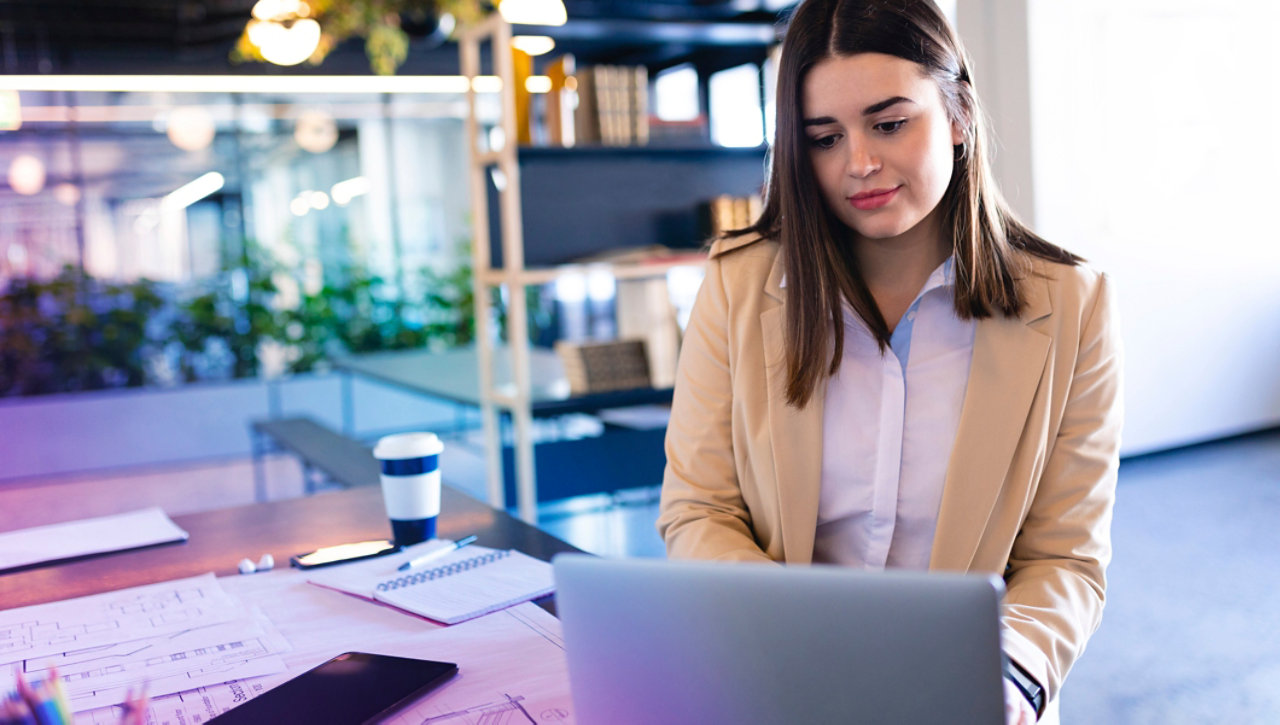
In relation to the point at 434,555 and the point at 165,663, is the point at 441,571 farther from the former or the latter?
the point at 165,663

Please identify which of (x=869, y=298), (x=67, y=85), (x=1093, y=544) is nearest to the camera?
(x=1093, y=544)

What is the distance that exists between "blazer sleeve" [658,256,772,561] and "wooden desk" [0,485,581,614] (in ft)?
0.63

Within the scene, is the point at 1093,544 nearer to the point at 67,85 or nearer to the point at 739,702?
the point at 739,702

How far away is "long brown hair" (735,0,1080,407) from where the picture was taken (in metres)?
1.26

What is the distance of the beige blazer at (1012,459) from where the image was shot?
4.11ft

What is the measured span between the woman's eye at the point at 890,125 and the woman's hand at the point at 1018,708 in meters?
0.64

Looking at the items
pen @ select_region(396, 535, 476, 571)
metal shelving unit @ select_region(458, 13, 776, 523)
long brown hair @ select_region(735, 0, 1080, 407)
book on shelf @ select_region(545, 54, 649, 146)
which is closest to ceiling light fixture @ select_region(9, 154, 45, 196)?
metal shelving unit @ select_region(458, 13, 776, 523)

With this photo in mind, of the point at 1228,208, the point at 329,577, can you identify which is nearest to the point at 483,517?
the point at 329,577

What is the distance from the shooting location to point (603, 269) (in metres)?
4.04

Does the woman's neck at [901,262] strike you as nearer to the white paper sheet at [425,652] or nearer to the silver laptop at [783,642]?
the white paper sheet at [425,652]

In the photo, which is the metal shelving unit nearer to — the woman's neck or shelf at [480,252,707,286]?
shelf at [480,252,707,286]

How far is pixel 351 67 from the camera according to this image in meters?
8.30

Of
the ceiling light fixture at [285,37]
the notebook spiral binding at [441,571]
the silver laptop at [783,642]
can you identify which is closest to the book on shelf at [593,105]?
the ceiling light fixture at [285,37]

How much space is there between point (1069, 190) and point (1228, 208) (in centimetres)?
131
